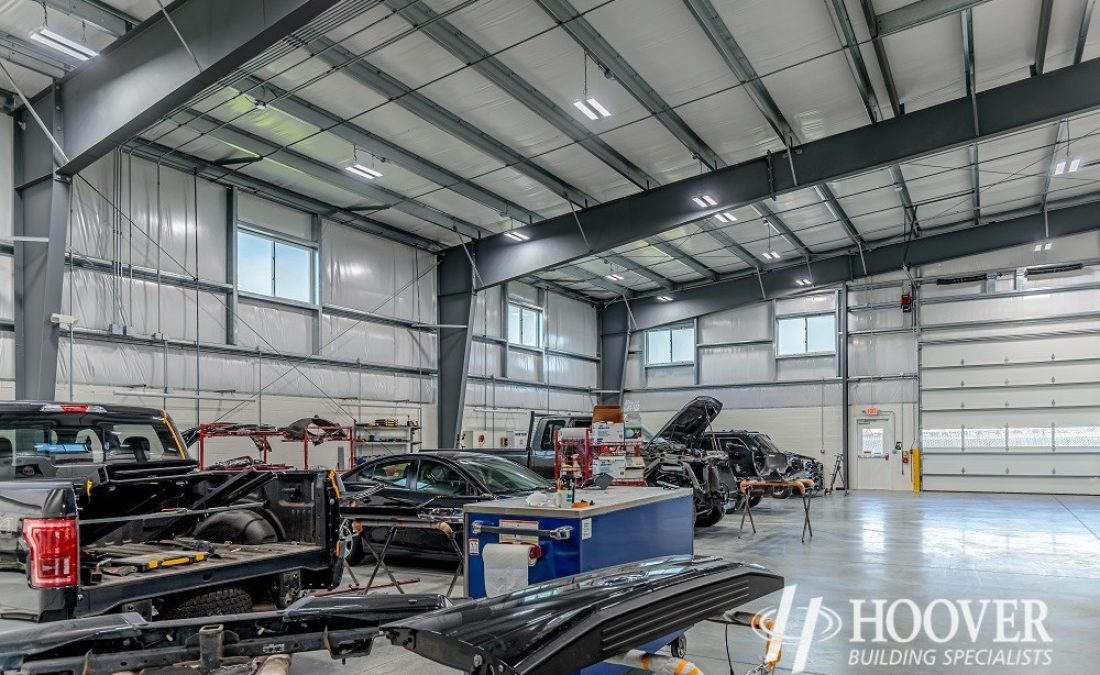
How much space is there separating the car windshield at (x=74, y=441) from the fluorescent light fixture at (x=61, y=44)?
4.80 meters

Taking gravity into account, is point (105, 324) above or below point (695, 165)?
below

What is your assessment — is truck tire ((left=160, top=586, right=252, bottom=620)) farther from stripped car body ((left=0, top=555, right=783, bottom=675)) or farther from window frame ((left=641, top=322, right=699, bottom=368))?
window frame ((left=641, top=322, right=699, bottom=368))

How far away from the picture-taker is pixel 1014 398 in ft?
54.1

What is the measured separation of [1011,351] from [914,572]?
1233 cm

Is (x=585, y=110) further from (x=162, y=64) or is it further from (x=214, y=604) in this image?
(x=214, y=604)

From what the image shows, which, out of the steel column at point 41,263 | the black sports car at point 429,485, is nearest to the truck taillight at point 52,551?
the black sports car at point 429,485

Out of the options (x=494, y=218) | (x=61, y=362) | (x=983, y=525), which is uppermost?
(x=494, y=218)

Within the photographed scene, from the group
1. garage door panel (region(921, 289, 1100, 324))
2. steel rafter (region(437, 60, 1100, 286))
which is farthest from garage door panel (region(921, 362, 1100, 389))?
steel rafter (region(437, 60, 1100, 286))

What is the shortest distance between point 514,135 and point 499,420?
806cm

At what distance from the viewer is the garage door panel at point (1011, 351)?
15.9 metres

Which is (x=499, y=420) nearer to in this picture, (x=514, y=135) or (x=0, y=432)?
(x=514, y=135)

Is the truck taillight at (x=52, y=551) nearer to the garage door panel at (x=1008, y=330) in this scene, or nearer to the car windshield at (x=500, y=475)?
the car windshield at (x=500, y=475)

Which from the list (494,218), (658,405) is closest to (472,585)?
(494,218)

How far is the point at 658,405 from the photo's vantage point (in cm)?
2109
